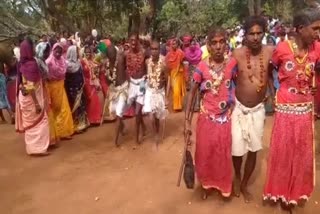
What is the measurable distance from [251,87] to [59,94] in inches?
160

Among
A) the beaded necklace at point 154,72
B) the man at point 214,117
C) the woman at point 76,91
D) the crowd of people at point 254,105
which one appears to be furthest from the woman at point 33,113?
the man at point 214,117

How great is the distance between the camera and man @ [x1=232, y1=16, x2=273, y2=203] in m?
4.10

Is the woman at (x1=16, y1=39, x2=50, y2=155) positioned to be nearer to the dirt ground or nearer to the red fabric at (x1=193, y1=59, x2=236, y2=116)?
the dirt ground

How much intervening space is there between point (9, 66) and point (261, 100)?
648 centimetres

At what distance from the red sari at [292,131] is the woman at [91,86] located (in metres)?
4.79

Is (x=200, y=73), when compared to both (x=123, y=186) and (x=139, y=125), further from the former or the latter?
(x=139, y=125)

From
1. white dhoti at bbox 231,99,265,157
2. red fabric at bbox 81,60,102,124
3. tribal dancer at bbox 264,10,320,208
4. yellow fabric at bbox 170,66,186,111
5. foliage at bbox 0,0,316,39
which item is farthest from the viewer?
foliage at bbox 0,0,316,39

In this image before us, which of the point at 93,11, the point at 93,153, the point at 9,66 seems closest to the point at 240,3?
the point at 93,11

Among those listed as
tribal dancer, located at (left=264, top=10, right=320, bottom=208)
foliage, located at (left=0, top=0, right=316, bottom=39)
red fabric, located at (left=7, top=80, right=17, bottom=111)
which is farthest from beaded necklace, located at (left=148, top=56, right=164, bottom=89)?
foliage, located at (left=0, top=0, right=316, bottom=39)

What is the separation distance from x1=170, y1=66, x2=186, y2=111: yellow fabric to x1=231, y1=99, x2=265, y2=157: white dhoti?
5.17 metres

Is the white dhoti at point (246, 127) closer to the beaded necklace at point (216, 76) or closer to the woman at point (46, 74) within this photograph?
the beaded necklace at point (216, 76)

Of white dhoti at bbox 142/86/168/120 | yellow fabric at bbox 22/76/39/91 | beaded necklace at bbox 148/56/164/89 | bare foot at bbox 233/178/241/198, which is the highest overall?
beaded necklace at bbox 148/56/164/89

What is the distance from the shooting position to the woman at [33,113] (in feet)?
20.8

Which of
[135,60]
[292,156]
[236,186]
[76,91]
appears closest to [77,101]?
[76,91]
